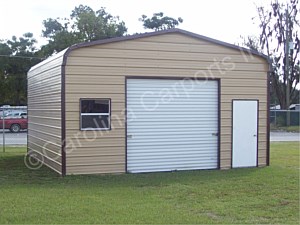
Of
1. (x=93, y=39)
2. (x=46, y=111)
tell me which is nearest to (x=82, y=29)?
(x=93, y=39)

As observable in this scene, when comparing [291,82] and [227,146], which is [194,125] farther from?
[291,82]

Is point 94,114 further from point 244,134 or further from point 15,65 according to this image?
point 15,65

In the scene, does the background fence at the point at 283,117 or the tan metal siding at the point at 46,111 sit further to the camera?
the background fence at the point at 283,117

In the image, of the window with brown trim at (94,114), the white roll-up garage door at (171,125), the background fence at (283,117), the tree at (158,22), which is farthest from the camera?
the tree at (158,22)

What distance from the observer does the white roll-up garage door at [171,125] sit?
1450cm

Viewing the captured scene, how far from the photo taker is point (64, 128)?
13.5 meters

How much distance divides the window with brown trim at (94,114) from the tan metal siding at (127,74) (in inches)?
6.0

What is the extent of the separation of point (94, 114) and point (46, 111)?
2.72 m

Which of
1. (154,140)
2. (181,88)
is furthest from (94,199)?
(181,88)

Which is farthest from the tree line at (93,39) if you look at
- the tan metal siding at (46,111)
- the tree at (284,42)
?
the tan metal siding at (46,111)

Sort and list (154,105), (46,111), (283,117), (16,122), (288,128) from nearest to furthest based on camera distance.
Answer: (154,105) < (46,111) < (16,122) < (288,128) < (283,117)

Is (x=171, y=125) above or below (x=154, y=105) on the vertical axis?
below

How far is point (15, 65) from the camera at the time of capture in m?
45.1

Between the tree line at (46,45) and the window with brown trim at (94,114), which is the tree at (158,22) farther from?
the window with brown trim at (94,114)
